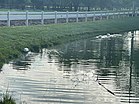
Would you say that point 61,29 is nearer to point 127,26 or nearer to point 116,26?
point 116,26

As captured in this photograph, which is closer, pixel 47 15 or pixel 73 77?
pixel 73 77

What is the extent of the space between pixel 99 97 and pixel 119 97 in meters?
0.63

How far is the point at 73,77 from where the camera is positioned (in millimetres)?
18438

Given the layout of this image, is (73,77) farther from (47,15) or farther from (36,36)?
(47,15)

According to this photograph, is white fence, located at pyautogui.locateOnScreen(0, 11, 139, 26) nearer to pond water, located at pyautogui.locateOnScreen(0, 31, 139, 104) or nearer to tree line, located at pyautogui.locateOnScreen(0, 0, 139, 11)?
pond water, located at pyautogui.locateOnScreen(0, 31, 139, 104)

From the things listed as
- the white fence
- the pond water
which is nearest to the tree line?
the white fence

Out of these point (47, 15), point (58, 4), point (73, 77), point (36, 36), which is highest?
point (58, 4)

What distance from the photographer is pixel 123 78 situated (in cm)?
1856

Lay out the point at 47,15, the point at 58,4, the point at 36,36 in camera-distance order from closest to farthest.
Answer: the point at 36,36, the point at 47,15, the point at 58,4

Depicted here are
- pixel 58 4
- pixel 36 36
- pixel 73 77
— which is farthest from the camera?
pixel 58 4

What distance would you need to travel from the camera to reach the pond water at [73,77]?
14.7 m

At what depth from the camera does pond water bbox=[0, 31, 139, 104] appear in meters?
14.7

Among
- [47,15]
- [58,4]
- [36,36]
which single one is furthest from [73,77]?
[58,4]

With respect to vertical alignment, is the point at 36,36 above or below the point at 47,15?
below
